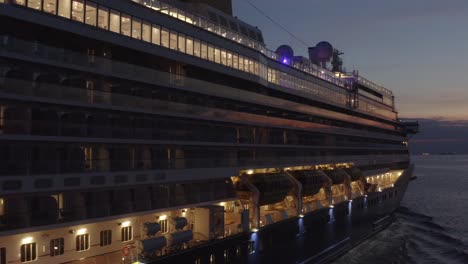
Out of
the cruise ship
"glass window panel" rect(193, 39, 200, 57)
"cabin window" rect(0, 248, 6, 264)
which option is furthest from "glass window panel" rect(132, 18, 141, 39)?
"cabin window" rect(0, 248, 6, 264)

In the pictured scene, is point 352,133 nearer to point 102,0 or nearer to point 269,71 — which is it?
point 269,71

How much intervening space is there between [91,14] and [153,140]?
7.59m

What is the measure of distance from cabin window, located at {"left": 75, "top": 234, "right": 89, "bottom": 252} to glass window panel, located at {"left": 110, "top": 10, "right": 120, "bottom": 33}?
10582 mm

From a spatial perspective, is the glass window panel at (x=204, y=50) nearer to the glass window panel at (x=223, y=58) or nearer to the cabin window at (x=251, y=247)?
the glass window panel at (x=223, y=58)

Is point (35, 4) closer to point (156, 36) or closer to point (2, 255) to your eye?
point (156, 36)

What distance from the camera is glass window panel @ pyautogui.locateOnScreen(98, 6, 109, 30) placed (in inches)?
960

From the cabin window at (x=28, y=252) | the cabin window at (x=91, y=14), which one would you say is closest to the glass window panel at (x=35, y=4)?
the cabin window at (x=91, y=14)

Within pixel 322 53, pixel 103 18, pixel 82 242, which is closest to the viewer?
pixel 103 18

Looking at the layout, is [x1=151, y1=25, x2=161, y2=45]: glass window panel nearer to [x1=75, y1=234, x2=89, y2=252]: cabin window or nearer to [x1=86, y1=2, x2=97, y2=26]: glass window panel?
[x1=86, y1=2, x2=97, y2=26]: glass window panel

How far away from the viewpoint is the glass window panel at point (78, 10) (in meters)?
23.0

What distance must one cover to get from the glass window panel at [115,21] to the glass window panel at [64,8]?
2698mm

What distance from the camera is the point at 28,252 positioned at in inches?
880

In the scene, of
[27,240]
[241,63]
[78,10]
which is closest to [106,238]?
[27,240]

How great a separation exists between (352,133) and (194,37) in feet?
111
